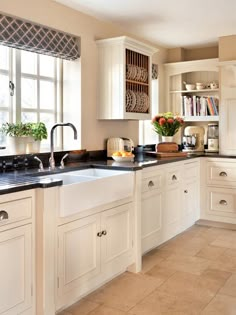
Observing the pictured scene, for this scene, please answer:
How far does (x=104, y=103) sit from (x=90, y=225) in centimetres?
163

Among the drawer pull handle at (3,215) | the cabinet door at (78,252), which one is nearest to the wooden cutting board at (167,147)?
the cabinet door at (78,252)

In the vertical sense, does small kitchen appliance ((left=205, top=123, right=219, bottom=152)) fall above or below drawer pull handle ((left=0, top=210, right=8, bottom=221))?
above

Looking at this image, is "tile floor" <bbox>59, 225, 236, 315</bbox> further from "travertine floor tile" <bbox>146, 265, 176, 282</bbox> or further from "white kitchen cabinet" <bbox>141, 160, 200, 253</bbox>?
"white kitchen cabinet" <bbox>141, 160, 200, 253</bbox>

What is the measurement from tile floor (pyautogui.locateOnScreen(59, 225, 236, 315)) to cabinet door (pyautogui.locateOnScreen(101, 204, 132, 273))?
0.17 meters

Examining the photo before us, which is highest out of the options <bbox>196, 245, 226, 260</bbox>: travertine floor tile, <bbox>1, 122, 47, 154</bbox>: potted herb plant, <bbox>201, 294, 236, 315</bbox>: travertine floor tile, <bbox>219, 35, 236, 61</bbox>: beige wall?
<bbox>219, 35, 236, 61</bbox>: beige wall

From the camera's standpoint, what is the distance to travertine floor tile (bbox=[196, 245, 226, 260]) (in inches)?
143

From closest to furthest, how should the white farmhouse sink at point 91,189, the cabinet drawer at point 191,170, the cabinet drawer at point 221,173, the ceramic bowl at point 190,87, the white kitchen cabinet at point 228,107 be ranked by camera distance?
the white farmhouse sink at point 91,189, the cabinet drawer at point 191,170, the cabinet drawer at point 221,173, the white kitchen cabinet at point 228,107, the ceramic bowl at point 190,87

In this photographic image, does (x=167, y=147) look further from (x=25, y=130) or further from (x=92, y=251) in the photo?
(x=92, y=251)

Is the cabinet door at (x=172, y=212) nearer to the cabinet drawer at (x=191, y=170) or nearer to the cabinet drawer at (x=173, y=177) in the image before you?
the cabinet drawer at (x=173, y=177)

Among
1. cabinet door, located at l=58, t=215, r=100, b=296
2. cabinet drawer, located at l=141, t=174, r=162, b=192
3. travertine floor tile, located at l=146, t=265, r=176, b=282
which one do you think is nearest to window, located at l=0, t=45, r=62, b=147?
cabinet drawer, located at l=141, t=174, r=162, b=192

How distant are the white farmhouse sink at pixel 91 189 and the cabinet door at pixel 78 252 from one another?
0.12 metres

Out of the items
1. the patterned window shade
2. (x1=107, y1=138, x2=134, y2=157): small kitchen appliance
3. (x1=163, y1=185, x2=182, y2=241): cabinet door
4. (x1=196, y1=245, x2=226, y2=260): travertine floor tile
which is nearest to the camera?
the patterned window shade

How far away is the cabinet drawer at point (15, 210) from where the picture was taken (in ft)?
6.73

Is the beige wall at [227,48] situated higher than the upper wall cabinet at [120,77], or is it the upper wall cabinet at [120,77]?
the beige wall at [227,48]
